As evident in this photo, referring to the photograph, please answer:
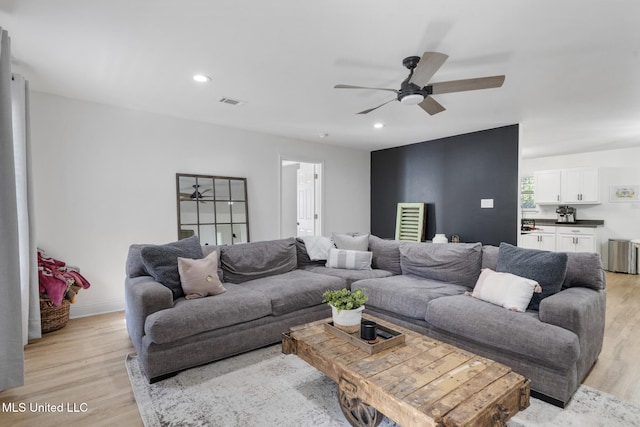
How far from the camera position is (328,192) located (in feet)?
20.2

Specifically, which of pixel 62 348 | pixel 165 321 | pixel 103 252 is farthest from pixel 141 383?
pixel 103 252

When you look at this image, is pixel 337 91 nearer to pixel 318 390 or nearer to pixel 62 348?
pixel 318 390

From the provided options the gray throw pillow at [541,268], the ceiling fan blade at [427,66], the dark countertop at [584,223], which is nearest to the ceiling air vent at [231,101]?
the ceiling fan blade at [427,66]

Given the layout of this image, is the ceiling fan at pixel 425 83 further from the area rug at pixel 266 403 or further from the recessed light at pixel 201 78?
the area rug at pixel 266 403

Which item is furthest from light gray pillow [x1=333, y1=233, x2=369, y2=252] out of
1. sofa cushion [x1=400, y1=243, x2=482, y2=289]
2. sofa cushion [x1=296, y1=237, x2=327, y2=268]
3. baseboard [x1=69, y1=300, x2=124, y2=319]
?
baseboard [x1=69, y1=300, x2=124, y2=319]

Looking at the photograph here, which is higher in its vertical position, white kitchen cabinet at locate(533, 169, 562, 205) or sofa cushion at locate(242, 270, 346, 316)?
white kitchen cabinet at locate(533, 169, 562, 205)

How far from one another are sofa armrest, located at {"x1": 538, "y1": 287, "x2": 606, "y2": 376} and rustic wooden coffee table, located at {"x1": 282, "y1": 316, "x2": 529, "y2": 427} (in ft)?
2.46

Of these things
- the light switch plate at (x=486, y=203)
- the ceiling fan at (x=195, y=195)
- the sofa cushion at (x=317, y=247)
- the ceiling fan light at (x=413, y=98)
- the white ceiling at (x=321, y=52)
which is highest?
the white ceiling at (x=321, y=52)

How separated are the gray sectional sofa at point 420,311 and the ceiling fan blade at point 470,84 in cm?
137

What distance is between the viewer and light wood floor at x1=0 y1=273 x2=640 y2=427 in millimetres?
1937

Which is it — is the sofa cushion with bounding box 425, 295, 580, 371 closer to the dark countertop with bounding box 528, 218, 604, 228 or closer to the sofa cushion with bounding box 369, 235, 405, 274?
the sofa cushion with bounding box 369, 235, 405, 274

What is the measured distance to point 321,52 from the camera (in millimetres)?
2492

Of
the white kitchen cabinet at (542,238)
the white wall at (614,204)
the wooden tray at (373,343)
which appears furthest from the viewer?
the white kitchen cabinet at (542,238)

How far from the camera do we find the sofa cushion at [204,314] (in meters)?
2.23
